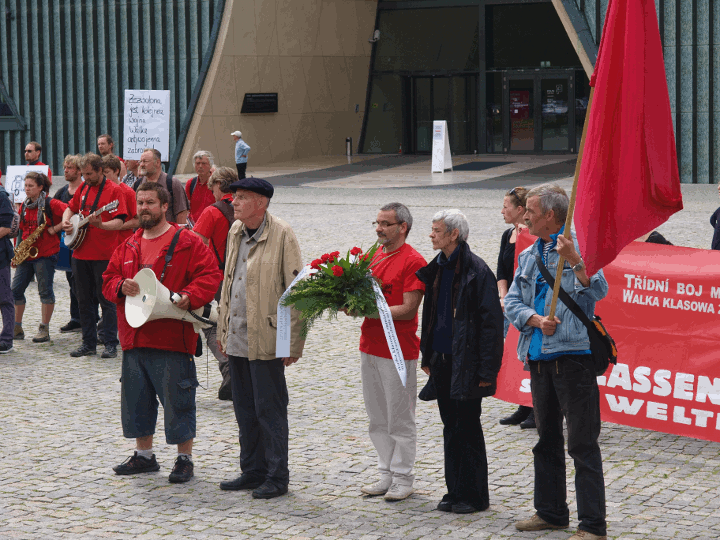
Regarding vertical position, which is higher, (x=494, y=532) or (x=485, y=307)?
(x=485, y=307)

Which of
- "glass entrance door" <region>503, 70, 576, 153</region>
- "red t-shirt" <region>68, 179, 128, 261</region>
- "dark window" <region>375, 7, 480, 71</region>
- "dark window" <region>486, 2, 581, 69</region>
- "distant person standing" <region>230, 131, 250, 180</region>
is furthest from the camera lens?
"dark window" <region>375, 7, 480, 71</region>

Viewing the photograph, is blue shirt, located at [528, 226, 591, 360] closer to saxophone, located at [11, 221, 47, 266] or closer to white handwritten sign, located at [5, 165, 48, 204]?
saxophone, located at [11, 221, 47, 266]

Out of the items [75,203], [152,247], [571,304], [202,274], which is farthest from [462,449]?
[75,203]

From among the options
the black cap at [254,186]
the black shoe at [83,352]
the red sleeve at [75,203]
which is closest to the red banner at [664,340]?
the black cap at [254,186]

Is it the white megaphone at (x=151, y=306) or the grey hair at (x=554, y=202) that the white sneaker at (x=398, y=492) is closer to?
the white megaphone at (x=151, y=306)

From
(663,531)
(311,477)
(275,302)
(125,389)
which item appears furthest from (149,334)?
(663,531)

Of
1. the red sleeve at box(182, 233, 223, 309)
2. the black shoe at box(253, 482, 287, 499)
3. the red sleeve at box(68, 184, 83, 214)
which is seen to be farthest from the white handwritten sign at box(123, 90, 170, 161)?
the black shoe at box(253, 482, 287, 499)

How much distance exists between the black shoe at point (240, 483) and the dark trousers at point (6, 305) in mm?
4688

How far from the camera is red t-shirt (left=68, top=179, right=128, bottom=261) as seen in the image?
979 centimetres

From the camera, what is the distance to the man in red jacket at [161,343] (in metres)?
6.35

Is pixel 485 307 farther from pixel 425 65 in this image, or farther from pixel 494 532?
pixel 425 65

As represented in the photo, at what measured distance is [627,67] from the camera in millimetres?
5074

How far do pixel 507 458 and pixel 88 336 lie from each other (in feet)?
16.0

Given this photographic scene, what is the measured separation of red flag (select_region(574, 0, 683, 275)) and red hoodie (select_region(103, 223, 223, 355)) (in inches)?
97.3
